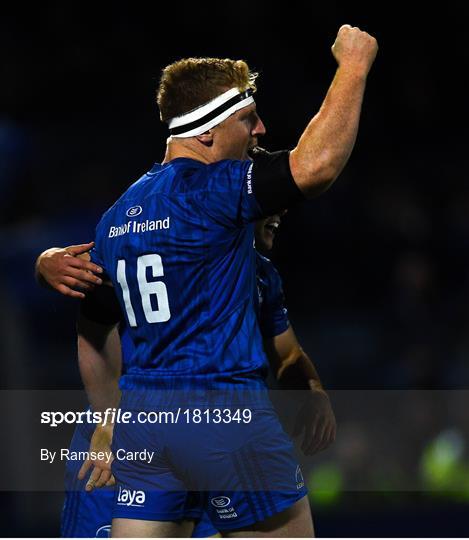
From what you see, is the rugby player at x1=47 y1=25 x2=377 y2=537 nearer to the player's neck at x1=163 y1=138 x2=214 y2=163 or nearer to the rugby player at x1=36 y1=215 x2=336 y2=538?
the player's neck at x1=163 y1=138 x2=214 y2=163

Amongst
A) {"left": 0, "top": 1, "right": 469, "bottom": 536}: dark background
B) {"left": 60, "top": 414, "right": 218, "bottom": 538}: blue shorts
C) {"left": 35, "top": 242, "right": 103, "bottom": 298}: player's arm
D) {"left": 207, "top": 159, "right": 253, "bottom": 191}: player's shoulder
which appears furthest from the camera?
{"left": 0, "top": 1, "right": 469, "bottom": 536}: dark background

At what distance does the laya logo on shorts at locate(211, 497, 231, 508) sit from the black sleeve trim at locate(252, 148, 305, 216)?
35.8 inches

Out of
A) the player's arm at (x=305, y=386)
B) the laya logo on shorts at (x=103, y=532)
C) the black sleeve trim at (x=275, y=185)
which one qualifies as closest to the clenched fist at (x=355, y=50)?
the black sleeve trim at (x=275, y=185)

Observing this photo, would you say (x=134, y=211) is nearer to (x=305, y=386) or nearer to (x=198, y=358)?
(x=198, y=358)

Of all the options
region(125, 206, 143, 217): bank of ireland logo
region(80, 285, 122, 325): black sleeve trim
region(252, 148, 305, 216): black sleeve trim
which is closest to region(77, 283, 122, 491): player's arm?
region(80, 285, 122, 325): black sleeve trim

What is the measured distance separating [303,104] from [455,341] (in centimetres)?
247

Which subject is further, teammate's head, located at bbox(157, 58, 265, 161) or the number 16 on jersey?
teammate's head, located at bbox(157, 58, 265, 161)

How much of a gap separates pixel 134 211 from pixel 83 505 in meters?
1.22

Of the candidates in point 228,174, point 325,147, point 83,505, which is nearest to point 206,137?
point 228,174

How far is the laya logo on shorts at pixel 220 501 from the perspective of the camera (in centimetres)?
344

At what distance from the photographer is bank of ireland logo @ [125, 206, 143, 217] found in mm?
3504

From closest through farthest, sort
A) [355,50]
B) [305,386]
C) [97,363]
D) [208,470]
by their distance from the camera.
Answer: [355,50] < [208,470] < [97,363] < [305,386]

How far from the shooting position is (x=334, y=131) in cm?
313

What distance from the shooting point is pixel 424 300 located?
Answer: 25.0ft
